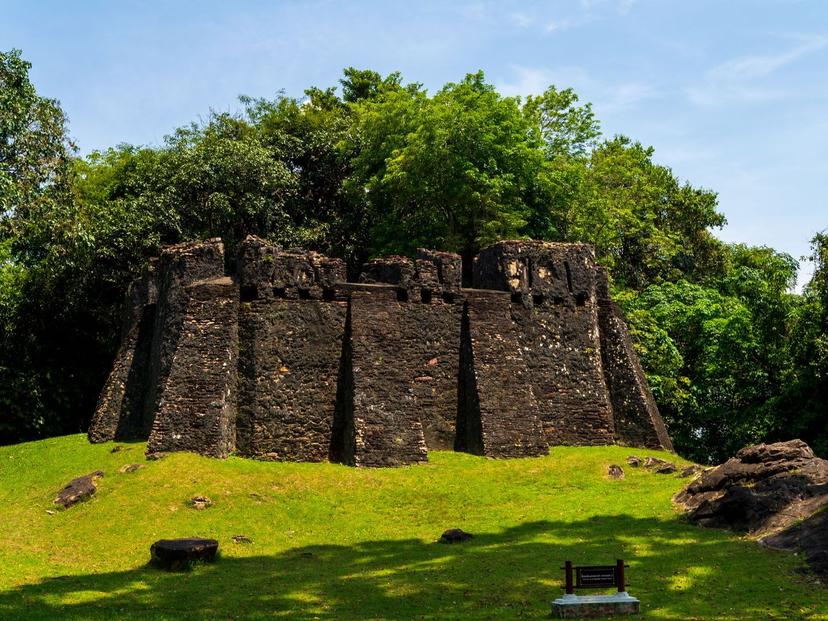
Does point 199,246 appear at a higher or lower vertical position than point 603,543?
higher

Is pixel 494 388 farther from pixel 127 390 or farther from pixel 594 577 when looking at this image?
pixel 594 577

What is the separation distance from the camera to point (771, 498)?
62.1 feet

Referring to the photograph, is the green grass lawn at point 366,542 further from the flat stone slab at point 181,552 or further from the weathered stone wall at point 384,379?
the weathered stone wall at point 384,379

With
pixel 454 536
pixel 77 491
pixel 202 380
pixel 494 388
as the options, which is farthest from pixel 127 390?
pixel 454 536

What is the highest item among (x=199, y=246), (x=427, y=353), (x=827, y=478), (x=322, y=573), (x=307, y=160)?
(x=307, y=160)

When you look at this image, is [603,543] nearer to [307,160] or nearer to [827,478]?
[827,478]

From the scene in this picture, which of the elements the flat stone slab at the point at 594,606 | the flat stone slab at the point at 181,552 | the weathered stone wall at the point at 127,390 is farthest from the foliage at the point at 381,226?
the flat stone slab at the point at 594,606

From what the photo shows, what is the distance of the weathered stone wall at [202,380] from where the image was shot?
24.3 metres

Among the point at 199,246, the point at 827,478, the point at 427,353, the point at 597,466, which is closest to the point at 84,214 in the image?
the point at 199,246

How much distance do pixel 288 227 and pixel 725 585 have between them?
30692mm

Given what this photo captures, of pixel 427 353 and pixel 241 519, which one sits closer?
pixel 241 519

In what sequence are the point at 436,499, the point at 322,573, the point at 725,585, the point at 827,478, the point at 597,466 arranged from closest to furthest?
the point at 725,585 → the point at 322,573 → the point at 827,478 → the point at 436,499 → the point at 597,466

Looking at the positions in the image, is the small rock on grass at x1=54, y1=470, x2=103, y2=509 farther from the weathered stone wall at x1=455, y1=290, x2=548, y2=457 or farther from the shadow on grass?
the weathered stone wall at x1=455, y1=290, x2=548, y2=457

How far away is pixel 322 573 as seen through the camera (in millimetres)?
16969
